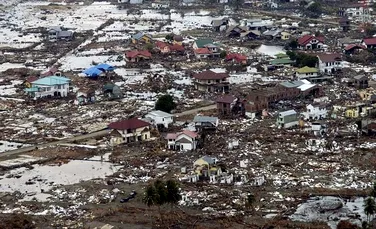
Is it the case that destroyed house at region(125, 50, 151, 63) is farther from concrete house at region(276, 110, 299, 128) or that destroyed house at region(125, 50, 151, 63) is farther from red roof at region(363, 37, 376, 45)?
concrete house at region(276, 110, 299, 128)

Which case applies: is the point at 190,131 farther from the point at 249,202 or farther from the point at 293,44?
the point at 293,44

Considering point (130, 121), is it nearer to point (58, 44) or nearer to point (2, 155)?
point (2, 155)

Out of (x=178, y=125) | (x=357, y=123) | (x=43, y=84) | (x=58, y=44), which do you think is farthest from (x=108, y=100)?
(x=58, y=44)

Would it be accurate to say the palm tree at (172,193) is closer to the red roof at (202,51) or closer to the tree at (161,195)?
the tree at (161,195)

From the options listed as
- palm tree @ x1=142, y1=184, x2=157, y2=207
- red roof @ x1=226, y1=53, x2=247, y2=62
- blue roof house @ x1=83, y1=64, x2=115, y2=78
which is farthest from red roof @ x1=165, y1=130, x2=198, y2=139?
red roof @ x1=226, y1=53, x2=247, y2=62

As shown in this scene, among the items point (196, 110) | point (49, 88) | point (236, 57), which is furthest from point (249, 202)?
point (236, 57)

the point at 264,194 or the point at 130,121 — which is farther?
the point at 130,121
